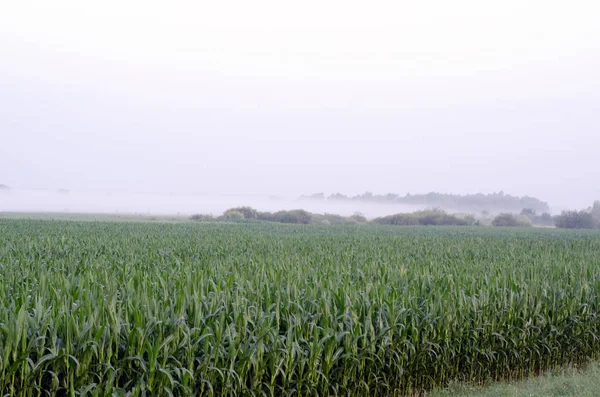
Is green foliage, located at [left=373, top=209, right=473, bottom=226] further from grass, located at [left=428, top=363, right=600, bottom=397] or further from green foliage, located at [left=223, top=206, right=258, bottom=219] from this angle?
grass, located at [left=428, top=363, right=600, bottom=397]

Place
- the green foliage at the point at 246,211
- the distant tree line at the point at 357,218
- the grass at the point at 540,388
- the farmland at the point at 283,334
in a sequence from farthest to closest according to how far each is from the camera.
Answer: the green foliage at the point at 246,211 → the distant tree line at the point at 357,218 → the grass at the point at 540,388 → the farmland at the point at 283,334

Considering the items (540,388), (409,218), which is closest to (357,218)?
(409,218)

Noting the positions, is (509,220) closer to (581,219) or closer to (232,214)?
(581,219)

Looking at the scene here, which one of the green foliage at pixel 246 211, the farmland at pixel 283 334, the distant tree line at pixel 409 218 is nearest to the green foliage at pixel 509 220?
the distant tree line at pixel 409 218

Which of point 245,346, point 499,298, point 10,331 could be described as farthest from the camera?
point 499,298

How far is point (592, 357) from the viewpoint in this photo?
933 centimetres

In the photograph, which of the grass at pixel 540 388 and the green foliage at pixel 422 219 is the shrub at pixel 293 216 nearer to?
the green foliage at pixel 422 219

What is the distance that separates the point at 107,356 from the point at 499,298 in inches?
254

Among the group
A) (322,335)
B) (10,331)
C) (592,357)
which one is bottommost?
(592,357)

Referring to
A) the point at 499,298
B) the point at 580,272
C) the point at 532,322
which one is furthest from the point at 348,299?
the point at 580,272

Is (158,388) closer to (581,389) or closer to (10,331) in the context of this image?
(10,331)

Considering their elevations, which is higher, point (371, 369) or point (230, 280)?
point (230, 280)

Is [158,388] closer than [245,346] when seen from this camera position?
Yes

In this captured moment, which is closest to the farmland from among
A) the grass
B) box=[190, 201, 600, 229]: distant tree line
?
the grass
